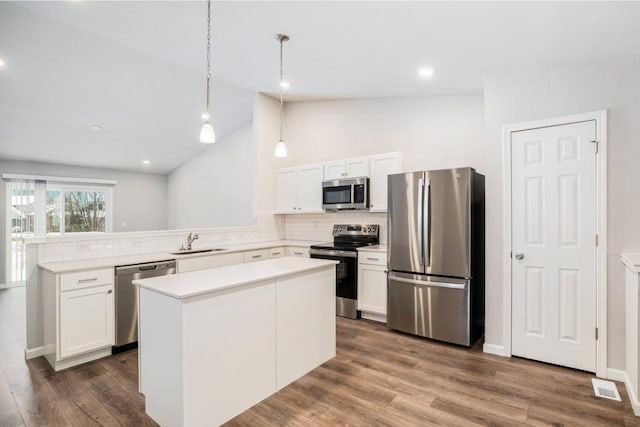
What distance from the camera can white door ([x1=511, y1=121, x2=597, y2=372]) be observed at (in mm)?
2701

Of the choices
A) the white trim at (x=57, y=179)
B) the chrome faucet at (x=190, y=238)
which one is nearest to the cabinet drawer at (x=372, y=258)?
the chrome faucet at (x=190, y=238)

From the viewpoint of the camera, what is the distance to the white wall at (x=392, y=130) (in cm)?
399

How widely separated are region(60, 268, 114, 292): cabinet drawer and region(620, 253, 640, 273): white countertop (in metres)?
4.08

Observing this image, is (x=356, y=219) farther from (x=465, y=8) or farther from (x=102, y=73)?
(x=102, y=73)

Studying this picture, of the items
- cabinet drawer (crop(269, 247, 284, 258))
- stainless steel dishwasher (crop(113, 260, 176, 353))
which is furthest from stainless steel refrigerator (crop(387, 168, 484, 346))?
stainless steel dishwasher (crop(113, 260, 176, 353))

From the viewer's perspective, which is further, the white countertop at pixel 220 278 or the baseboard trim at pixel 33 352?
the baseboard trim at pixel 33 352

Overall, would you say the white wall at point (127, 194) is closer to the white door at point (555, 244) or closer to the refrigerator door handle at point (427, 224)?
the refrigerator door handle at point (427, 224)

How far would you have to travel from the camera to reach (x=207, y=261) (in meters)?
3.84

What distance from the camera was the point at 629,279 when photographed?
2367 millimetres

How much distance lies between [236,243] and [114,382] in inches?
95.6

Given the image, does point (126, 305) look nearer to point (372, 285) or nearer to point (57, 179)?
point (372, 285)

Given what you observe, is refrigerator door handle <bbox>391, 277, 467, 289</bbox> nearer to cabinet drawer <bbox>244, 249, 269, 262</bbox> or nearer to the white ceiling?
cabinet drawer <bbox>244, 249, 269, 262</bbox>

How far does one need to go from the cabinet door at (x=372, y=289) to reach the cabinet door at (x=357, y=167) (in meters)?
1.23

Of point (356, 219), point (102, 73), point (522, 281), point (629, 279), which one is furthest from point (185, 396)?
point (102, 73)
